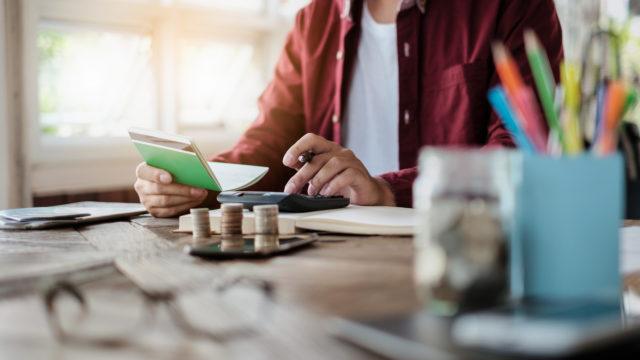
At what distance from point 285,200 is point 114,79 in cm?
233

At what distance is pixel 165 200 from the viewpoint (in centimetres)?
158

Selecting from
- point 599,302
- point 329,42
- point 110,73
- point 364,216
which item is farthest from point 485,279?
point 110,73

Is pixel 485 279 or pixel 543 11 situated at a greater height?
pixel 543 11

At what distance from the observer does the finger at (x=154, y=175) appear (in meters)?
1.56

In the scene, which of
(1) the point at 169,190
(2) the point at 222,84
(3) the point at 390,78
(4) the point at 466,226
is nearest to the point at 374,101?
(3) the point at 390,78

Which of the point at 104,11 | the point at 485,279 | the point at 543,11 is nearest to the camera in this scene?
the point at 485,279

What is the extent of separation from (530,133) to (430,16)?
4.89 feet

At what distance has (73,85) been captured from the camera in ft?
11.0

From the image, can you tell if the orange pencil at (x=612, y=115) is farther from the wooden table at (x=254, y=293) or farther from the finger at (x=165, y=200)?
the finger at (x=165, y=200)

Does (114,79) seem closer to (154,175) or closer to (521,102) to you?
(154,175)

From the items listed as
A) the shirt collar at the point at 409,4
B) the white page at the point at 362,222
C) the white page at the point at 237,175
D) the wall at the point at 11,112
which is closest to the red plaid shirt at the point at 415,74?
the shirt collar at the point at 409,4

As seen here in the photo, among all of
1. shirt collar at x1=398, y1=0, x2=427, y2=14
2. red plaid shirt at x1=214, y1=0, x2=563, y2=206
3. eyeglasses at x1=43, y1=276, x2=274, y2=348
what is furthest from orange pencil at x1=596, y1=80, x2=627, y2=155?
shirt collar at x1=398, y1=0, x2=427, y2=14

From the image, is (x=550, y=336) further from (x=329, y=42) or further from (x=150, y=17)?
(x=150, y=17)

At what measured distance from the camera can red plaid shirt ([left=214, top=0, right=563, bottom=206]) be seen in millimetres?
2023
